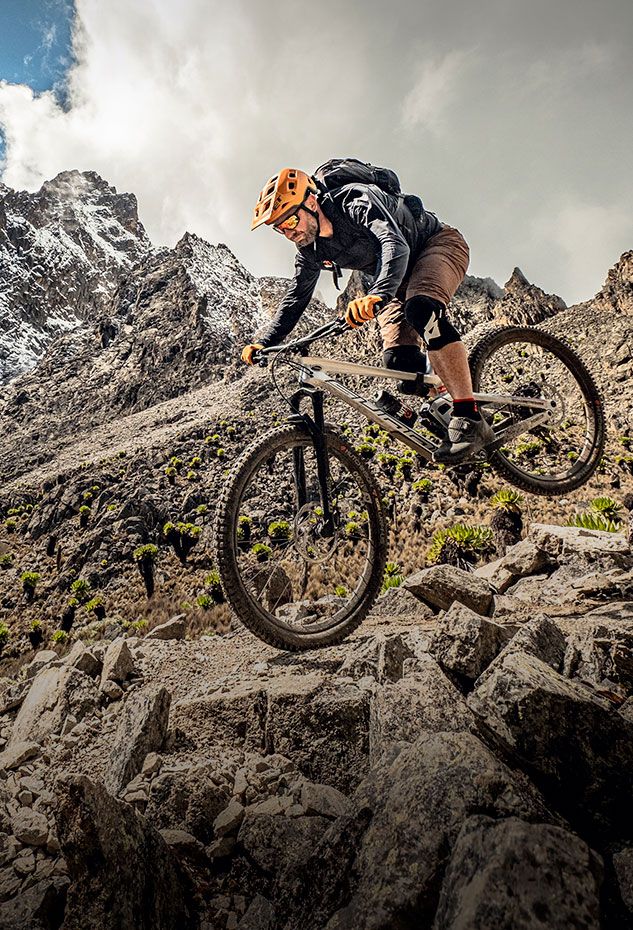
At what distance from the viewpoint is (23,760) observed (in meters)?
3.38

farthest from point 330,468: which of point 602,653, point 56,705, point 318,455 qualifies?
point 56,705

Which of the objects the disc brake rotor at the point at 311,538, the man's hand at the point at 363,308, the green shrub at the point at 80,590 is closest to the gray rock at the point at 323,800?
the disc brake rotor at the point at 311,538

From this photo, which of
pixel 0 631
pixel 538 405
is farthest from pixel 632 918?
pixel 0 631

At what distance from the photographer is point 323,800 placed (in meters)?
2.36

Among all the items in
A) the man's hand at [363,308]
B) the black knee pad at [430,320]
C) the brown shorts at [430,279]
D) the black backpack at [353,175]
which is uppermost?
the black backpack at [353,175]

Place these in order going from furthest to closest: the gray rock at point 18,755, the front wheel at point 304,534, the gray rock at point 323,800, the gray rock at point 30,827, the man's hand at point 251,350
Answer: the man's hand at point 251,350, the front wheel at point 304,534, the gray rock at point 18,755, the gray rock at point 30,827, the gray rock at point 323,800

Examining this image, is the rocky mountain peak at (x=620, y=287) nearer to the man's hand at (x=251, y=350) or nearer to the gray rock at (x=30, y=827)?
the man's hand at (x=251, y=350)

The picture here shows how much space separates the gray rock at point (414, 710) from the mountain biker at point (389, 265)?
2.36 m

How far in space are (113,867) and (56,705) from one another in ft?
8.71

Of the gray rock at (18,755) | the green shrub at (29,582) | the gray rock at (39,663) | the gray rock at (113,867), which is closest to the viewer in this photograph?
the gray rock at (113,867)

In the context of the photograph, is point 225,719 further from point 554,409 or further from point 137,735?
point 554,409

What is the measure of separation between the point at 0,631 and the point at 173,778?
25.6 m

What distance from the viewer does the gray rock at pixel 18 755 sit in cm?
331

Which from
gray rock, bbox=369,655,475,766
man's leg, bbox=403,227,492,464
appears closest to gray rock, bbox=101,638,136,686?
gray rock, bbox=369,655,475,766
